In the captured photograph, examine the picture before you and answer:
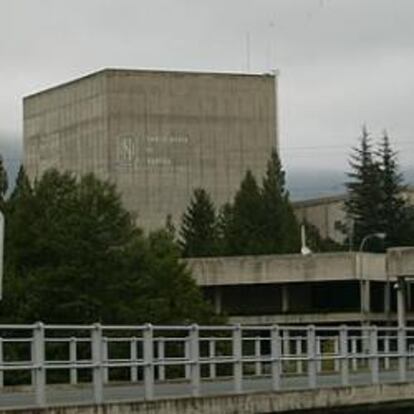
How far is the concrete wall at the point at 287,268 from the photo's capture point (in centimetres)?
10538

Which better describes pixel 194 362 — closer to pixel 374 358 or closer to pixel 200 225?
pixel 374 358

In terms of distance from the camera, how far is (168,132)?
16462 cm

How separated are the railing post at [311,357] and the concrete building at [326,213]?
140 m

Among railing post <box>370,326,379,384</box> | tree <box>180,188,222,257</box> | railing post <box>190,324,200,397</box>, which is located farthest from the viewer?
tree <box>180,188,222,257</box>

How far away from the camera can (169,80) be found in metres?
163

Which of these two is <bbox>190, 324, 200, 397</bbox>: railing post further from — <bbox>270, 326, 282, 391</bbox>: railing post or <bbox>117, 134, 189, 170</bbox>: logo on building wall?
<bbox>117, 134, 189, 170</bbox>: logo on building wall

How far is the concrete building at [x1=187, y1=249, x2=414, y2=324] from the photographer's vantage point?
10544 cm

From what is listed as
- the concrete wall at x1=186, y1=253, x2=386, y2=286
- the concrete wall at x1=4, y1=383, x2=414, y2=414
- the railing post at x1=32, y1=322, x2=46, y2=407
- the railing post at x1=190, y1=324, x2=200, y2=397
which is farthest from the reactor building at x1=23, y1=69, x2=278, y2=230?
the railing post at x1=32, y1=322, x2=46, y2=407

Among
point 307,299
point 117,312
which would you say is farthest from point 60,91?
point 117,312

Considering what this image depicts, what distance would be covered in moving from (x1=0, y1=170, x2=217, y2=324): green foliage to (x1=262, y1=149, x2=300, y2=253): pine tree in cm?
6118

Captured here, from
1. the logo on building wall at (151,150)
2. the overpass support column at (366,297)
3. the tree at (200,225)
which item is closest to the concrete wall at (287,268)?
the overpass support column at (366,297)

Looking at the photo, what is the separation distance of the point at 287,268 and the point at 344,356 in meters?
81.8

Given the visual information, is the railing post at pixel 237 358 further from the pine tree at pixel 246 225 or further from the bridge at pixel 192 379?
the pine tree at pixel 246 225

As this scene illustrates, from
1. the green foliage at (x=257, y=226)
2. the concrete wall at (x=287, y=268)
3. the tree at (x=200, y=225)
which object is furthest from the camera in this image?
the tree at (x=200, y=225)
